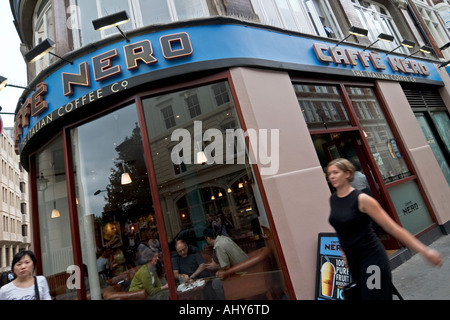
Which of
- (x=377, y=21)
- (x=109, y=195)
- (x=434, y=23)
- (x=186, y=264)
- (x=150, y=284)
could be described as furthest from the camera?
(x=434, y=23)

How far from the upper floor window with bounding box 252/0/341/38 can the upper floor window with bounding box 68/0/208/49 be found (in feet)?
5.62

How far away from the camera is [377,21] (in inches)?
391

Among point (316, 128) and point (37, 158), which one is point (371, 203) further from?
point (37, 158)

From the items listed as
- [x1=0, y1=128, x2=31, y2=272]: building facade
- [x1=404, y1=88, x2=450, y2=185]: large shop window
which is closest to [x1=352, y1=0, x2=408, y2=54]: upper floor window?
[x1=404, y1=88, x2=450, y2=185]: large shop window

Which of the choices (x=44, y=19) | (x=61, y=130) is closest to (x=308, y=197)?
(x=61, y=130)

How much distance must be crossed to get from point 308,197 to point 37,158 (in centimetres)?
671

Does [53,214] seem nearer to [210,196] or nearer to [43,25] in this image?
[210,196]

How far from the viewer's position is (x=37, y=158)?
6.57m

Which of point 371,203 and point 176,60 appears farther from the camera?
point 176,60

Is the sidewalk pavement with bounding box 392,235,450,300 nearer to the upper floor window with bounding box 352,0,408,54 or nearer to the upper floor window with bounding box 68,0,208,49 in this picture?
the upper floor window with bounding box 68,0,208,49

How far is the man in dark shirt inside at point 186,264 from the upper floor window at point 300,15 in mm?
5546

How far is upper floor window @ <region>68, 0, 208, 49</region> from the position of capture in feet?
18.7

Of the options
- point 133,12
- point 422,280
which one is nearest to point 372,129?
point 422,280

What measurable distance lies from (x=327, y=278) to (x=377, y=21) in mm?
10410
